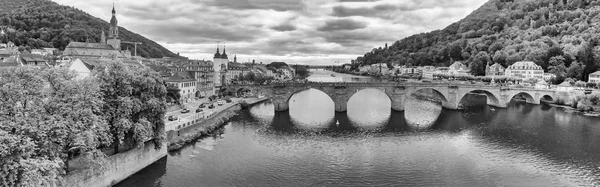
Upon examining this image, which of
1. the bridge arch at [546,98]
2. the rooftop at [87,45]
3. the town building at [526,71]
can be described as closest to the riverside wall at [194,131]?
the rooftop at [87,45]

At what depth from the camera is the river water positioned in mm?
31422

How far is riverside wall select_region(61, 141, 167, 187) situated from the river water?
0.68 m

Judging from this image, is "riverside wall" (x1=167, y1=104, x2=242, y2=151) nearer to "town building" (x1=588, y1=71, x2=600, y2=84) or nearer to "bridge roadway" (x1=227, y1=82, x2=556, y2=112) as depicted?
"bridge roadway" (x1=227, y1=82, x2=556, y2=112)

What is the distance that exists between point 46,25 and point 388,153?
159 m

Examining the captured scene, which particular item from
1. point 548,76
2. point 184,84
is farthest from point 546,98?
point 184,84

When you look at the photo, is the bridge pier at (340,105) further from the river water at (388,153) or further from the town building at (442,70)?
the town building at (442,70)

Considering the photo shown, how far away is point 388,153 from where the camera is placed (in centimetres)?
3925

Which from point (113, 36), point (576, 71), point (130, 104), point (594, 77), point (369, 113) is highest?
point (113, 36)

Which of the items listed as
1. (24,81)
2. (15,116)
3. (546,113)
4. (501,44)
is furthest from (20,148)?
(501,44)

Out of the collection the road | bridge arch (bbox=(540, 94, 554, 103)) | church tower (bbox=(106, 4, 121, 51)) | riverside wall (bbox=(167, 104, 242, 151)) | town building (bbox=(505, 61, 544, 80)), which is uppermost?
church tower (bbox=(106, 4, 121, 51))

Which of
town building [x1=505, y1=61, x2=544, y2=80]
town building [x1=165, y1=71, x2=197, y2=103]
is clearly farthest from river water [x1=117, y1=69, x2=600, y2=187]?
town building [x1=505, y1=61, x2=544, y2=80]

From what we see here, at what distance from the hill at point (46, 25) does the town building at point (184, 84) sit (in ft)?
276

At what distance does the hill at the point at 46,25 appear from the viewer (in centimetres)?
13512

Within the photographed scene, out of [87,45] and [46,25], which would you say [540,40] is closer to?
[87,45]
